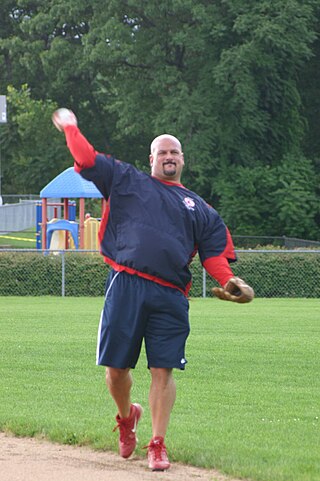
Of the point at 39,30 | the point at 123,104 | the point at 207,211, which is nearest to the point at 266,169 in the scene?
the point at 123,104

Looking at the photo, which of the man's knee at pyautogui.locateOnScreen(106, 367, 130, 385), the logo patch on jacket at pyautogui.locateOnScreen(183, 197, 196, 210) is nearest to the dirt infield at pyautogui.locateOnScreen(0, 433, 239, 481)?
the man's knee at pyautogui.locateOnScreen(106, 367, 130, 385)

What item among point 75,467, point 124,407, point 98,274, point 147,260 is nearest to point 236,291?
point 147,260

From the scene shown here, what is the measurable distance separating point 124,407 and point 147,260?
3.44 ft

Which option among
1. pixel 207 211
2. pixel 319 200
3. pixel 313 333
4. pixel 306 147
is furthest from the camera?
pixel 306 147

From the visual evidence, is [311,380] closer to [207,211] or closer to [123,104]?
[207,211]

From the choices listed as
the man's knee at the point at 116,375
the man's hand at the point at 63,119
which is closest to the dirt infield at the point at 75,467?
the man's knee at the point at 116,375

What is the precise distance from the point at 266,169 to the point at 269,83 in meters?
3.40

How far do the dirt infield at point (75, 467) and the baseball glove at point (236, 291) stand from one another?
3.55 ft

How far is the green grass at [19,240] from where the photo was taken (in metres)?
46.7

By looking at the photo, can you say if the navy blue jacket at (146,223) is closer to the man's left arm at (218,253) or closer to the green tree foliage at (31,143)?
the man's left arm at (218,253)

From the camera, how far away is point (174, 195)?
7.37m

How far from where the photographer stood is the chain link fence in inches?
1163

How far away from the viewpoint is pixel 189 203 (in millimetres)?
7395

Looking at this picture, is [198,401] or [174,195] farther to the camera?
[198,401]
